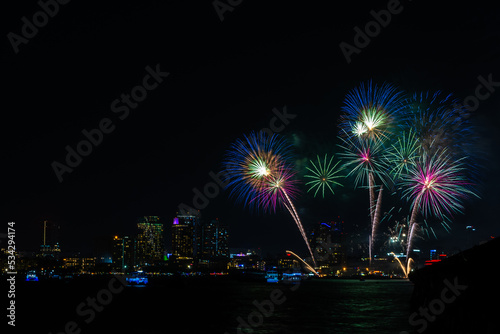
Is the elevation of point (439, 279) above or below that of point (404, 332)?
above

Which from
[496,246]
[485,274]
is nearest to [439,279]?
[496,246]

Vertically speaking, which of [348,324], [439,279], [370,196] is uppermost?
[370,196]

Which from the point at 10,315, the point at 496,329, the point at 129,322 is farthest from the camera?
the point at 10,315

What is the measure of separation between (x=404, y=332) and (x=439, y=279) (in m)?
4.41

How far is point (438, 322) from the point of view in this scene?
32875mm

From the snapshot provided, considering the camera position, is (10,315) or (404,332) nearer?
(404,332)

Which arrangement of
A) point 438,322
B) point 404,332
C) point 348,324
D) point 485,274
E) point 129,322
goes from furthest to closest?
1. point 129,322
2. point 348,324
3. point 404,332
4. point 438,322
5. point 485,274

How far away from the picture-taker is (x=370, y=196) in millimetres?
60719

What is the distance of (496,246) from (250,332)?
2082 centimetres

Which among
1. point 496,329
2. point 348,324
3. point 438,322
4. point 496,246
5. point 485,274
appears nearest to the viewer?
point 496,329

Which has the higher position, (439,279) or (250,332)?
(439,279)

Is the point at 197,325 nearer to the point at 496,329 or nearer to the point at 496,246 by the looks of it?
the point at 496,246

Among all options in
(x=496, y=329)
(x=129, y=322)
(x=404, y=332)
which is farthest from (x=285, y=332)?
(x=496, y=329)

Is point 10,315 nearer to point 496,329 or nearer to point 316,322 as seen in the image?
point 316,322
